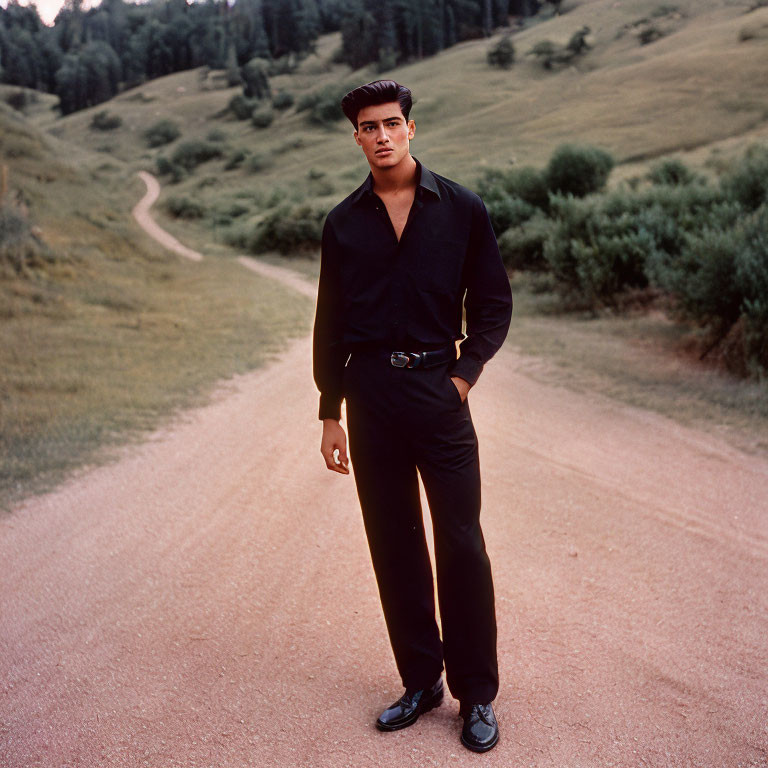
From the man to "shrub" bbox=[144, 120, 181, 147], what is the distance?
244 feet

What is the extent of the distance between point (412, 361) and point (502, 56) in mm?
70775

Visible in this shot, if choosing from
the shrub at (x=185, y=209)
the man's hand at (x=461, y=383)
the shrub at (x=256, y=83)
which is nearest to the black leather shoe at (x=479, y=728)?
the man's hand at (x=461, y=383)

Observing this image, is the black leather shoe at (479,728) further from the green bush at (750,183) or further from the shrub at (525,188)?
the shrub at (525,188)

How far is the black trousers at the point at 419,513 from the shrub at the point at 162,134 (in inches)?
2930

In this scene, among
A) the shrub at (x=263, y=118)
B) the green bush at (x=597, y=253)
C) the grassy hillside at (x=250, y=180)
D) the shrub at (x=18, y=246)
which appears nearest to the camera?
the grassy hillside at (x=250, y=180)

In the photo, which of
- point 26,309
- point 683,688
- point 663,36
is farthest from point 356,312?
point 663,36

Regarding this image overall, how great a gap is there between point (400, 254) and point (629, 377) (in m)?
6.21

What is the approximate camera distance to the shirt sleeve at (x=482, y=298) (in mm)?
2283

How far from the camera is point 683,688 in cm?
280

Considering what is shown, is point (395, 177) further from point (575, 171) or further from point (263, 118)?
point (263, 118)

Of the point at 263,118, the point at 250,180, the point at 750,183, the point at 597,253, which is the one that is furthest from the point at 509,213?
the point at 263,118

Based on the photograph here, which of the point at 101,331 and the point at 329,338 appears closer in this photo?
the point at 329,338

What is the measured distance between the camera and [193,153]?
5988cm

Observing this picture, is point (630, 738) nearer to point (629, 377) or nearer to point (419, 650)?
point (419, 650)
